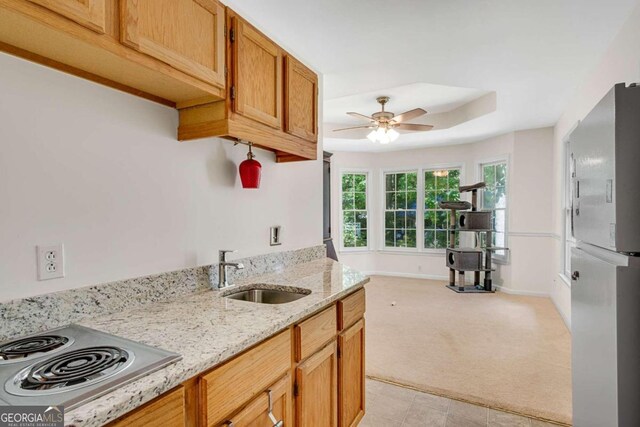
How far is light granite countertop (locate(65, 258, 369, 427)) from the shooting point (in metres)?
0.73

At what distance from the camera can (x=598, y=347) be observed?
131 centimetres

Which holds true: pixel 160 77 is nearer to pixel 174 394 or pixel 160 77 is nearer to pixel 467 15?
pixel 174 394

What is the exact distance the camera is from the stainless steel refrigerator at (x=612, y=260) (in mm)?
1122

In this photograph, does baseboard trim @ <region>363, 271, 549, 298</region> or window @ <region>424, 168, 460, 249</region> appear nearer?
baseboard trim @ <region>363, 271, 549, 298</region>

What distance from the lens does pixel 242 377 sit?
42.8 inches

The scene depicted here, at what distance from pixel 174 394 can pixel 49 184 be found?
846 mm

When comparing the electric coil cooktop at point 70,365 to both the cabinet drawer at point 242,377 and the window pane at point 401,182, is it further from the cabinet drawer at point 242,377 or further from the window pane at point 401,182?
the window pane at point 401,182

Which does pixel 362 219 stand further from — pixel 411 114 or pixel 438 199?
pixel 411 114

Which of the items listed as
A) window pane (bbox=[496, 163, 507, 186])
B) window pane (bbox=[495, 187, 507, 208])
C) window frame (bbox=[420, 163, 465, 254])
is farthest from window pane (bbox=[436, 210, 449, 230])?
window pane (bbox=[496, 163, 507, 186])

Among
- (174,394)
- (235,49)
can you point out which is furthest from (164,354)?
(235,49)

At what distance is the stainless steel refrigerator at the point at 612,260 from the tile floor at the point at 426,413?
0.79 m

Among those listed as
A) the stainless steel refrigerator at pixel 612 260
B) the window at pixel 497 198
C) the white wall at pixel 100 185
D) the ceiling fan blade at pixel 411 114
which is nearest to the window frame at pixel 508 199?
the window at pixel 497 198

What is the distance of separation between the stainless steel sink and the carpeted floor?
4.38 feet

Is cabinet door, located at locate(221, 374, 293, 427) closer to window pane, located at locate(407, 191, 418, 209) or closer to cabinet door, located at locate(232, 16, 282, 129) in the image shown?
cabinet door, located at locate(232, 16, 282, 129)
